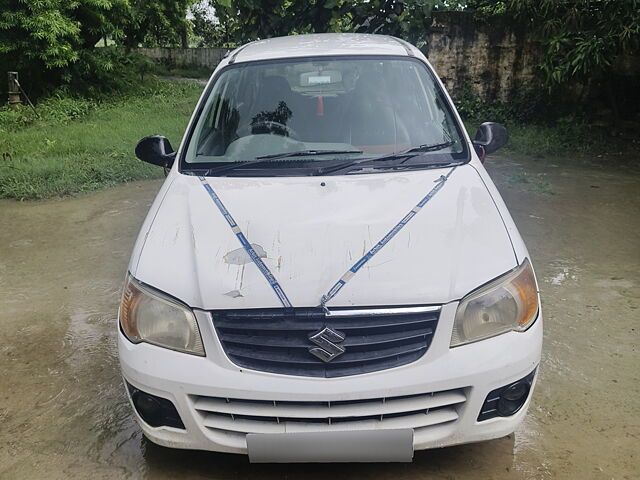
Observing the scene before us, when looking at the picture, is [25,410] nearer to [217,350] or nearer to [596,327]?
[217,350]

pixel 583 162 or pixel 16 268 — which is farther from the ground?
pixel 16 268

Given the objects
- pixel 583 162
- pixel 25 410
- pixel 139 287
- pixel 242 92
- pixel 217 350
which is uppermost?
pixel 242 92

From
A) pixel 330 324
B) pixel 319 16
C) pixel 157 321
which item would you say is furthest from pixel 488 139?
pixel 319 16

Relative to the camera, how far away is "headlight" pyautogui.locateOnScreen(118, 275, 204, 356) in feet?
Answer: 6.84

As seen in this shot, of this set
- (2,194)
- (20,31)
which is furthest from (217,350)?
(20,31)

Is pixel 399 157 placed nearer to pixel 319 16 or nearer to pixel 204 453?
pixel 204 453

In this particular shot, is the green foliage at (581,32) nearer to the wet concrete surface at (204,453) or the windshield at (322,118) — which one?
the wet concrete surface at (204,453)

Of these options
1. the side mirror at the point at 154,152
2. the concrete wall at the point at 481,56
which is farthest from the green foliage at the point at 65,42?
the side mirror at the point at 154,152

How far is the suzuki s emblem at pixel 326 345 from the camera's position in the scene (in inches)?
78.4

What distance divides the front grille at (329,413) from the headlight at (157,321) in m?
0.20

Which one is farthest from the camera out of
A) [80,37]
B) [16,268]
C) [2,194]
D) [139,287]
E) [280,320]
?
[80,37]

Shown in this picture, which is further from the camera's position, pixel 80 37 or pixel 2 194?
pixel 80 37

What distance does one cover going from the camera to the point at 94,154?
8117mm

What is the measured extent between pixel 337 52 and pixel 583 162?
556 centimetres
